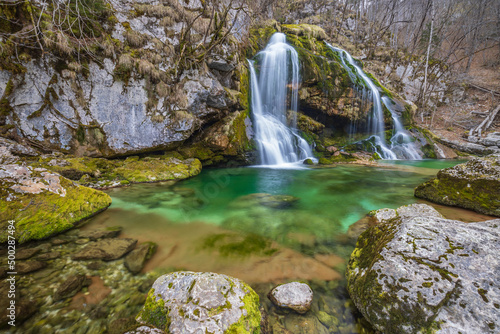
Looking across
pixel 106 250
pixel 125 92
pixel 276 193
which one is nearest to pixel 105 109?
pixel 125 92

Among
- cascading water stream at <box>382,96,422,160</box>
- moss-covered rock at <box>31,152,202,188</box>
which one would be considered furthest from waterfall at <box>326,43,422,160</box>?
moss-covered rock at <box>31,152,202,188</box>

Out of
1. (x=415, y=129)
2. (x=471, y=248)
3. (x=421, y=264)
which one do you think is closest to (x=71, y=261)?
(x=421, y=264)

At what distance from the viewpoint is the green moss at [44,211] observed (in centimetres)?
288

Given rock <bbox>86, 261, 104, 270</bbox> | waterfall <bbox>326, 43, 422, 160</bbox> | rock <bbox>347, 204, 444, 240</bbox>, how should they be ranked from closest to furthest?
1. rock <bbox>86, 261, 104, 270</bbox>
2. rock <bbox>347, 204, 444, 240</bbox>
3. waterfall <bbox>326, 43, 422, 160</bbox>

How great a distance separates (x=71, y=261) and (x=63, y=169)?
4192mm

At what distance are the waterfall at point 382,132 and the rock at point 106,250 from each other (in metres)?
15.1

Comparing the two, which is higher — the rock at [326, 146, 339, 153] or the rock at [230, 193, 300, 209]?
the rock at [326, 146, 339, 153]

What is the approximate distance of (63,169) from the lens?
541cm

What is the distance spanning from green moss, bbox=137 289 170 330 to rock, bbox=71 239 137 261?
56.3 inches

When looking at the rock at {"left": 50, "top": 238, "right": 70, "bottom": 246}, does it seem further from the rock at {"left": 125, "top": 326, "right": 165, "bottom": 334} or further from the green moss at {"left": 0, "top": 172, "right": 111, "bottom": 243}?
the rock at {"left": 125, "top": 326, "right": 165, "bottom": 334}

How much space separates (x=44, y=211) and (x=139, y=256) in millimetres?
1875

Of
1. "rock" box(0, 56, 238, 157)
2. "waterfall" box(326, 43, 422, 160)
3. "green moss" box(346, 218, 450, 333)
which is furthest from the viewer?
"waterfall" box(326, 43, 422, 160)

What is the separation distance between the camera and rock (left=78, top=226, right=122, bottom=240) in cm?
320

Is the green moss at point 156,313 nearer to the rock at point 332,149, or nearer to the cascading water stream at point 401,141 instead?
the rock at point 332,149
